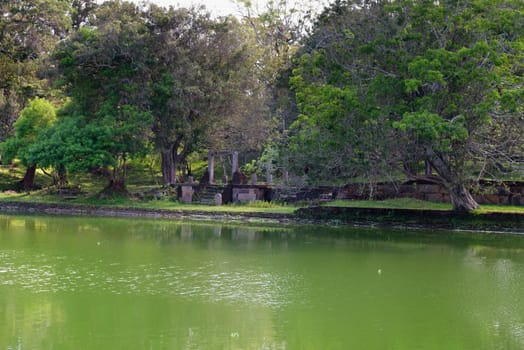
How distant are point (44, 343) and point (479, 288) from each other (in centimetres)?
830

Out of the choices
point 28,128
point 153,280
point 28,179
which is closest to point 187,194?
point 28,128

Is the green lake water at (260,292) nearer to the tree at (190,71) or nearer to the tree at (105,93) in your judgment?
the tree at (105,93)

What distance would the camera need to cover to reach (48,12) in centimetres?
3991

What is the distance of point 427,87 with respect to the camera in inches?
855

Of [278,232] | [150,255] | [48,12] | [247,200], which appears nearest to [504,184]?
[278,232]

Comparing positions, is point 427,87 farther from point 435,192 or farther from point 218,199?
point 218,199

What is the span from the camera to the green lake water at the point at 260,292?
30.7 feet

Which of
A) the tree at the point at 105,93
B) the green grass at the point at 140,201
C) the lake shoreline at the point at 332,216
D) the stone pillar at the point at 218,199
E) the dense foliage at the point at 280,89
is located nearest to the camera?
the dense foliage at the point at 280,89

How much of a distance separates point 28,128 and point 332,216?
1835 cm

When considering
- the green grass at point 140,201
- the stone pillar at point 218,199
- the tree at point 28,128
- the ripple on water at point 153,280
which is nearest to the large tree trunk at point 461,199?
the green grass at point 140,201

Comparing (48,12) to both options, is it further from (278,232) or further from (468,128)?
(468,128)

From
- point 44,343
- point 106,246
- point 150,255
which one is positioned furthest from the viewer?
point 106,246

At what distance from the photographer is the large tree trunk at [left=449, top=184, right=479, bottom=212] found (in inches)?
907

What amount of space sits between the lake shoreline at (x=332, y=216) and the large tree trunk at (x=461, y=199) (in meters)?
0.49
